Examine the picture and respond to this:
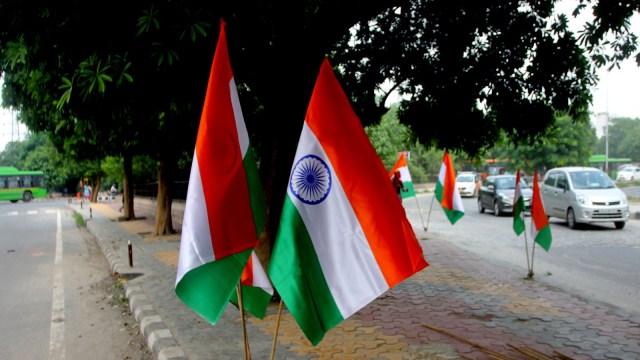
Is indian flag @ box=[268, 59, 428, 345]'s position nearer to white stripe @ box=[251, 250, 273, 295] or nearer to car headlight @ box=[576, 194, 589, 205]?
white stripe @ box=[251, 250, 273, 295]

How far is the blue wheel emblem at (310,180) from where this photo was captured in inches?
119

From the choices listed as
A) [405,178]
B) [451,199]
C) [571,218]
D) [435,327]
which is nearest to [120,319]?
[435,327]

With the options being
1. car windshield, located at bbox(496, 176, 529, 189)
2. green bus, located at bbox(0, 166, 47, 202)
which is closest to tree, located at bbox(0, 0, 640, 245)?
car windshield, located at bbox(496, 176, 529, 189)

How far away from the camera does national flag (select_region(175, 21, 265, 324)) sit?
301cm

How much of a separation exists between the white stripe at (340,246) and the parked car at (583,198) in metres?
12.9

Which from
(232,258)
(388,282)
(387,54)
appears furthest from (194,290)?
(387,54)

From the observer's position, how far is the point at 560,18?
8273 mm

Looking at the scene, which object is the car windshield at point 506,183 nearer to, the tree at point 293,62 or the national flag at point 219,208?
the tree at point 293,62

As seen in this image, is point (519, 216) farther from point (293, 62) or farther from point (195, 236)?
point (195, 236)

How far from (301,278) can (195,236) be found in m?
0.67

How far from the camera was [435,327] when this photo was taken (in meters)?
5.35

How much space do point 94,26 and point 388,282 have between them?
3.84 m

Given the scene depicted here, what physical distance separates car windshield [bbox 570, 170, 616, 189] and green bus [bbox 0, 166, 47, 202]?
48069 millimetres

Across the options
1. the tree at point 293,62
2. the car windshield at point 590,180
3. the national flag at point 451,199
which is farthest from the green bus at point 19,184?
the car windshield at point 590,180
